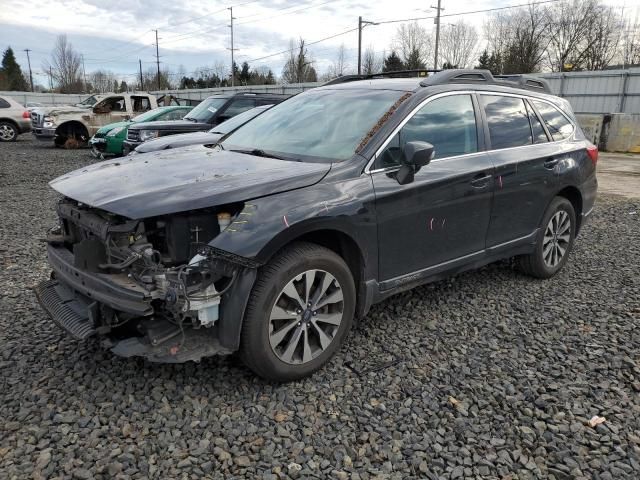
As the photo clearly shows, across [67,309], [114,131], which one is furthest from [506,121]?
[114,131]

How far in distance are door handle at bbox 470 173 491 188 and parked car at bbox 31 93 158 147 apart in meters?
15.7

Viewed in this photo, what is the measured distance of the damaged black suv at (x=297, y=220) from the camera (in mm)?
2805

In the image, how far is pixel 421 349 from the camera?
11.9ft

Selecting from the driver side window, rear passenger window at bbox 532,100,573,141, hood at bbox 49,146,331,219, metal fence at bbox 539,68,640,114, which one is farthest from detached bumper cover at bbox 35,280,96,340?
metal fence at bbox 539,68,640,114

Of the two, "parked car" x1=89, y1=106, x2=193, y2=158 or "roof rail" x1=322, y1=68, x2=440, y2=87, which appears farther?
"parked car" x1=89, y1=106, x2=193, y2=158

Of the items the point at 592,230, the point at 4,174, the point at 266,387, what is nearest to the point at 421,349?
the point at 266,387

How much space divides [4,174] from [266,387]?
35.4 feet

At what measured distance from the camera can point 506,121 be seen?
4.44 m

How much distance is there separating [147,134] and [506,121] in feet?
27.7

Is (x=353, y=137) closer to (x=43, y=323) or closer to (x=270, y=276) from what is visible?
(x=270, y=276)

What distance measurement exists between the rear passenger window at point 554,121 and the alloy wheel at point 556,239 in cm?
73

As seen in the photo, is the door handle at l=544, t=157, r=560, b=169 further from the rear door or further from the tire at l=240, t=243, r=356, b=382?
the tire at l=240, t=243, r=356, b=382

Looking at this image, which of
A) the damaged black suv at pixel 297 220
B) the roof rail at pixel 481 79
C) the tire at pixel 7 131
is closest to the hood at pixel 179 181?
the damaged black suv at pixel 297 220

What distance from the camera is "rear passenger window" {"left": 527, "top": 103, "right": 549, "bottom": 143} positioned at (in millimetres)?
4699
